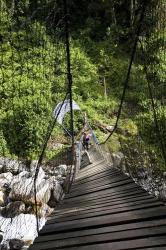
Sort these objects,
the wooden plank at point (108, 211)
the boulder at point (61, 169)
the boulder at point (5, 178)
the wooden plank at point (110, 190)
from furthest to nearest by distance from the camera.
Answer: the boulder at point (61, 169), the boulder at point (5, 178), the wooden plank at point (110, 190), the wooden plank at point (108, 211)

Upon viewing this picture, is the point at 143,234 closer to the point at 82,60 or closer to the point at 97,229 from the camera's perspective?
the point at 97,229

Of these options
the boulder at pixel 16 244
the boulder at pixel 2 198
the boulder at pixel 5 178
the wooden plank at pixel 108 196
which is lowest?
the boulder at pixel 16 244

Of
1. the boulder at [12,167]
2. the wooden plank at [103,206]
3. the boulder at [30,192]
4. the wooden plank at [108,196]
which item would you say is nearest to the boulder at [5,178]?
the boulder at [12,167]

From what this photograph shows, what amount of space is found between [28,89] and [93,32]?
554 cm

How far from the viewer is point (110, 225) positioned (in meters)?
2.36

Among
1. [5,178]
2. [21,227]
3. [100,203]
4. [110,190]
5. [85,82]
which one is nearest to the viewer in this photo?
[100,203]

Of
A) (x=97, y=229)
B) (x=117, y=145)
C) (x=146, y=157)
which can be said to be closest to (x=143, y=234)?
(x=97, y=229)

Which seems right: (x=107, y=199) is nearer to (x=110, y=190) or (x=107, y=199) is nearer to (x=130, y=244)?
(x=110, y=190)

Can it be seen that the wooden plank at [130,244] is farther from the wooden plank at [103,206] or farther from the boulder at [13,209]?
the boulder at [13,209]

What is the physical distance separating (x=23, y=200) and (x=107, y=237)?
250 inches

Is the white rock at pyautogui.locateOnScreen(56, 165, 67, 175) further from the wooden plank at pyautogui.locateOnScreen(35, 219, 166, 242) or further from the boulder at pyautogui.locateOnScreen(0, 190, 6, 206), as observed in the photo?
the wooden plank at pyautogui.locateOnScreen(35, 219, 166, 242)

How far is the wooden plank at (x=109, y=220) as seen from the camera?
2.32 metres

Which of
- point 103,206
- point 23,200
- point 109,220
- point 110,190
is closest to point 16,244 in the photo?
point 23,200

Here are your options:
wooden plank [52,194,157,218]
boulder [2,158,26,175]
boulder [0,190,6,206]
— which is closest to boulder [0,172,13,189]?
boulder [2,158,26,175]
